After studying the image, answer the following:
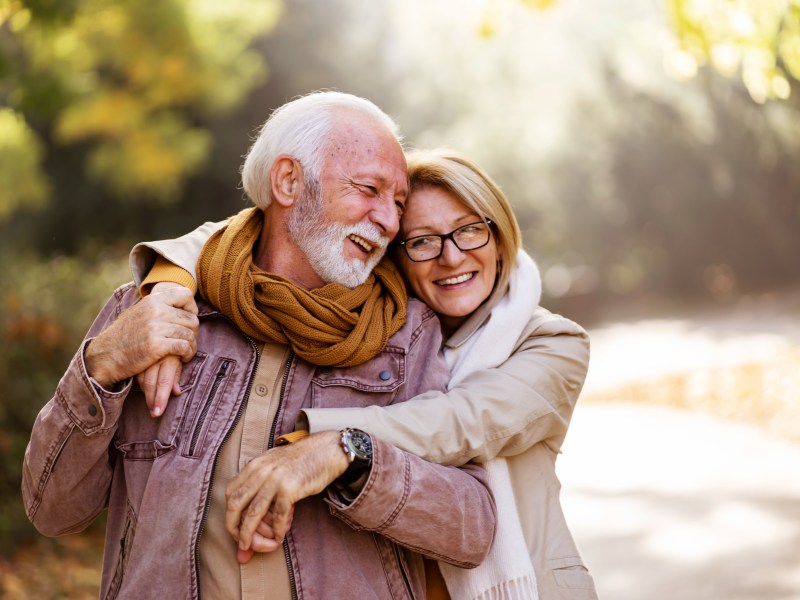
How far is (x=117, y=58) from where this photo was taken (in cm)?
1170

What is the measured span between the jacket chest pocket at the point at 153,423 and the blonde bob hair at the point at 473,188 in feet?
2.81

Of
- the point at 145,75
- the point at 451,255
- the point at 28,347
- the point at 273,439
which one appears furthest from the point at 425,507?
the point at 145,75

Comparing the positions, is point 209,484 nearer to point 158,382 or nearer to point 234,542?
point 234,542

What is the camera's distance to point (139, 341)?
90.4 inches

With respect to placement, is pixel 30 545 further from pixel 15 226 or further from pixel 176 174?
pixel 15 226

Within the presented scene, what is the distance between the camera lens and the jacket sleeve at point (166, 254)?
8.44ft

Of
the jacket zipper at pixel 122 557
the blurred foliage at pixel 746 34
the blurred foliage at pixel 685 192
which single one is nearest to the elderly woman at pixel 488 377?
the jacket zipper at pixel 122 557

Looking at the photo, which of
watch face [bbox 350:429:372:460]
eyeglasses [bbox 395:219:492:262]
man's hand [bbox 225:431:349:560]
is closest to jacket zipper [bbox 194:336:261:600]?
man's hand [bbox 225:431:349:560]

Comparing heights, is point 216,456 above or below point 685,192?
below

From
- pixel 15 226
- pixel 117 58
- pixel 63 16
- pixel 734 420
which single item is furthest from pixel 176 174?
pixel 734 420

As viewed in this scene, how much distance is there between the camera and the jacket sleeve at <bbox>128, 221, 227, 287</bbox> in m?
2.57

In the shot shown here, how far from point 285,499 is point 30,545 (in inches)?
193

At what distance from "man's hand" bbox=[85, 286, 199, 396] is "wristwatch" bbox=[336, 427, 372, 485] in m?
0.49

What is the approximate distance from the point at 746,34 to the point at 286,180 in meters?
2.82
